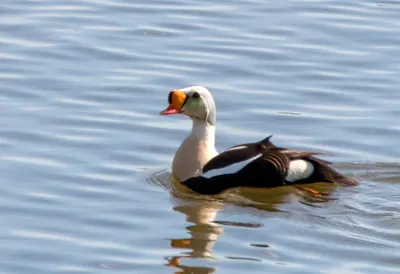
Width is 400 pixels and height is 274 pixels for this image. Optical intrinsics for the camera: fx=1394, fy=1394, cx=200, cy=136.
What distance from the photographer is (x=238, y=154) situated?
1138 centimetres

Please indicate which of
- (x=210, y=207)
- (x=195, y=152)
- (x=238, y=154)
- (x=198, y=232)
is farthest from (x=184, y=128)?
(x=198, y=232)

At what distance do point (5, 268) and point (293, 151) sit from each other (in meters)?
3.23

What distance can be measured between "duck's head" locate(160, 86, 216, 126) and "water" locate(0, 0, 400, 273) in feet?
1.80

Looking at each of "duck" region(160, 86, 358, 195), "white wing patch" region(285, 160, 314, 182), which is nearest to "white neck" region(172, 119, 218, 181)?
"duck" region(160, 86, 358, 195)

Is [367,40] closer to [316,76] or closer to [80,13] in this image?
[316,76]

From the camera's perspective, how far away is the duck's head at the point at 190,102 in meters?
11.7

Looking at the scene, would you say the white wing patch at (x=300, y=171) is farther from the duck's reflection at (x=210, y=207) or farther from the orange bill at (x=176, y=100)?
the orange bill at (x=176, y=100)

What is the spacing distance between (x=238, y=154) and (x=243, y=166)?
0.36 ft

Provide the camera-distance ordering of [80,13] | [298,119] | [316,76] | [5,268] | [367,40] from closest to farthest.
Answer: [5,268], [298,119], [316,76], [367,40], [80,13]

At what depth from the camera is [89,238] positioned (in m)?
9.75

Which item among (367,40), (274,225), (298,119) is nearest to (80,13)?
(367,40)

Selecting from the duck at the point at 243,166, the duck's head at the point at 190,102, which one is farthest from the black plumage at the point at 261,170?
the duck's head at the point at 190,102

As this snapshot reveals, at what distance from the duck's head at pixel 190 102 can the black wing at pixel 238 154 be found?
461 millimetres

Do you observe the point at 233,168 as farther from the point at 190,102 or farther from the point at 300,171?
the point at 190,102
